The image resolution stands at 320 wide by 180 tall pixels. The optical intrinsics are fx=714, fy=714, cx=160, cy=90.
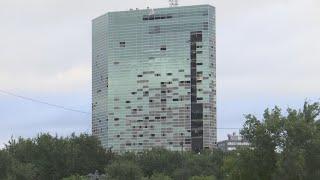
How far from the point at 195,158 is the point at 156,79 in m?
14.0

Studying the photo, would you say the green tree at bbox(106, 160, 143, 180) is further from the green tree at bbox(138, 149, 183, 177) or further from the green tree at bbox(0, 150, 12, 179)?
the green tree at bbox(138, 149, 183, 177)

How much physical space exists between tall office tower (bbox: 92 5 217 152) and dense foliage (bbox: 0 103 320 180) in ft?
17.2

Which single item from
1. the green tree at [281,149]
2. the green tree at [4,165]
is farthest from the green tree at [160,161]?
the green tree at [281,149]

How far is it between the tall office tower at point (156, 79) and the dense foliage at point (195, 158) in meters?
5.24

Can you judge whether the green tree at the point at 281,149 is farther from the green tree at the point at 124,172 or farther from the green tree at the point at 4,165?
the green tree at the point at 124,172

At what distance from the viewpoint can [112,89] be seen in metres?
90.2

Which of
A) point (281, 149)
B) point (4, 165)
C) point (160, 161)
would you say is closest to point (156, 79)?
point (160, 161)

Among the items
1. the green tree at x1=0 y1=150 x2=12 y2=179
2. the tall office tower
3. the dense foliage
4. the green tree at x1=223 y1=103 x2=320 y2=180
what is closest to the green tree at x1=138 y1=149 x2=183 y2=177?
the dense foliage

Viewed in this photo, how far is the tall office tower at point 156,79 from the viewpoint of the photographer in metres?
93.4

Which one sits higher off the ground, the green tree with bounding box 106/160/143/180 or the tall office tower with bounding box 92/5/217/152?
the tall office tower with bounding box 92/5/217/152

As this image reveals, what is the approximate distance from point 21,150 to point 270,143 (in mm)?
60947

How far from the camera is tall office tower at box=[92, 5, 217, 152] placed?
93438 millimetres

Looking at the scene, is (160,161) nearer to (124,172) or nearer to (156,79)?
(156,79)

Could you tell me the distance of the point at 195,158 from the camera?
309 ft
